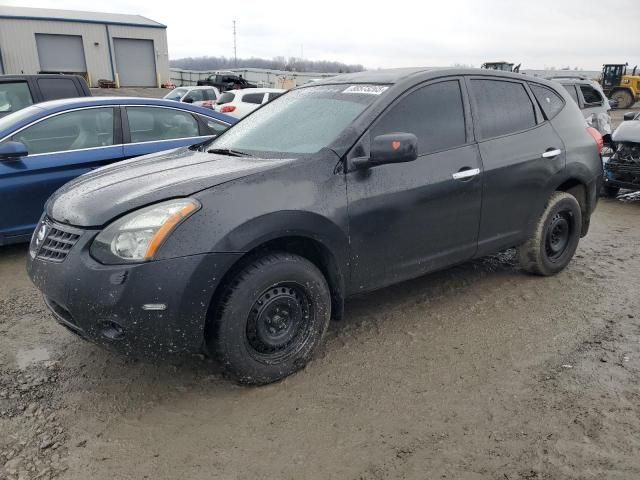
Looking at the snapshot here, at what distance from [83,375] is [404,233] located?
2.14 metres

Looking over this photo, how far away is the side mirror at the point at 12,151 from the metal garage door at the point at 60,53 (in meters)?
32.6

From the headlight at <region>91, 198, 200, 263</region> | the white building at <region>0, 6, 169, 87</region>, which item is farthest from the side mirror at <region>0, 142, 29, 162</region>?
the white building at <region>0, 6, 169, 87</region>

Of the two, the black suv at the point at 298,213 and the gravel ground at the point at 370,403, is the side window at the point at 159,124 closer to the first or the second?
the black suv at the point at 298,213

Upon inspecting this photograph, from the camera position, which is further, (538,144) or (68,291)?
(538,144)

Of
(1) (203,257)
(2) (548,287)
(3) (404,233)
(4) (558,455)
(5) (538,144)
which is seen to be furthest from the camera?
(2) (548,287)

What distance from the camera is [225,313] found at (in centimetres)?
266

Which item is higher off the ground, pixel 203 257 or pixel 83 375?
pixel 203 257

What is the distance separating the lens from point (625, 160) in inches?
305

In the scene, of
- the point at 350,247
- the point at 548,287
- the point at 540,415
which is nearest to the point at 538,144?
the point at 548,287

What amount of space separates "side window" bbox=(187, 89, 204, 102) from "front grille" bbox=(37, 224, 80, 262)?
17.7 metres

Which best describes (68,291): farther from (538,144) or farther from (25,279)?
(538,144)

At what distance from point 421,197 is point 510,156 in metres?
0.99

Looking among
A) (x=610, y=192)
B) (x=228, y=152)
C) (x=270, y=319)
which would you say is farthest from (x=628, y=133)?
(x=270, y=319)

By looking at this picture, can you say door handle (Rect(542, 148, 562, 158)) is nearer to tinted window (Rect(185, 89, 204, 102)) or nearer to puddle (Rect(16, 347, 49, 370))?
puddle (Rect(16, 347, 49, 370))
